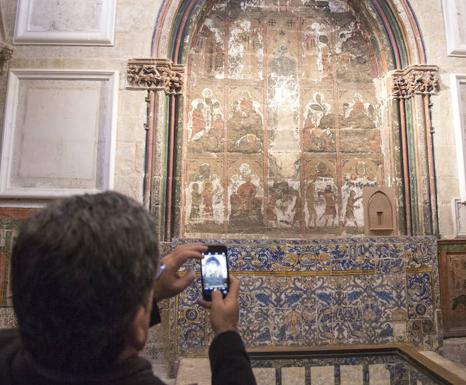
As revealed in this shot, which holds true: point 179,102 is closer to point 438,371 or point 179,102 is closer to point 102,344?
point 438,371

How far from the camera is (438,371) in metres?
2.10

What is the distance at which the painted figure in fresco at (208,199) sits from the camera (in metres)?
6.38

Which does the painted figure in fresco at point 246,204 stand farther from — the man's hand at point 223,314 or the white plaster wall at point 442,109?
the man's hand at point 223,314

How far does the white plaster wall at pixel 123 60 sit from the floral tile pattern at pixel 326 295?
176 cm

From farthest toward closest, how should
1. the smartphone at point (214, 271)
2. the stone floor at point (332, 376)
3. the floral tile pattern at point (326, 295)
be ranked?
the floral tile pattern at point (326, 295), the stone floor at point (332, 376), the smartphone at point (214, 271)

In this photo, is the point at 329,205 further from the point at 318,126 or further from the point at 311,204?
the point at 318,126

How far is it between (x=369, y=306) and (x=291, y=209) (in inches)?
88.2

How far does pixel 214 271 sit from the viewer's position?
1.72m

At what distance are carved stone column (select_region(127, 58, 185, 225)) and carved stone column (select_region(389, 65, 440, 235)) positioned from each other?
131 inches

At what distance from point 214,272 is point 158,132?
4.26 m

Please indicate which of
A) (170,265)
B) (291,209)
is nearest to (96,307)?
(170,265)

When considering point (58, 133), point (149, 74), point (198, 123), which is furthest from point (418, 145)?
point (58, 133)

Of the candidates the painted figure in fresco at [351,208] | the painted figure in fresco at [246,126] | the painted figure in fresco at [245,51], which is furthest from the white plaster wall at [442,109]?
the painted figure in fresco at [246,126]

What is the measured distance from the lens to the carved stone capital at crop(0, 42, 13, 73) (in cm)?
558
